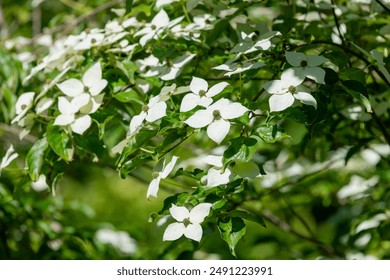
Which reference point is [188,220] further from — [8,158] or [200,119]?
[8,158]

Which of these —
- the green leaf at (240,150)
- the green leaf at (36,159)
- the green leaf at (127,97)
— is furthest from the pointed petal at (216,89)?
the green leaf at (36,159)

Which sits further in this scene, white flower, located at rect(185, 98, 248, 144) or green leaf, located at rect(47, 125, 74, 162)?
green leaf, located at rect(47, 125, 74, 162)

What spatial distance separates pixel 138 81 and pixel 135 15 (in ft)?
0.83

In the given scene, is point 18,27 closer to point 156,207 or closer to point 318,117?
point 156,207

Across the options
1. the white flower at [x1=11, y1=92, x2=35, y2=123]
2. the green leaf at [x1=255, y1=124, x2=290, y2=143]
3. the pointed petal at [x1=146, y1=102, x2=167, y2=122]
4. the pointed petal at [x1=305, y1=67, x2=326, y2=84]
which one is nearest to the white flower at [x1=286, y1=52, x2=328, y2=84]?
the pointed petal at [x1=305, y1=67, x2=326, y2=84]

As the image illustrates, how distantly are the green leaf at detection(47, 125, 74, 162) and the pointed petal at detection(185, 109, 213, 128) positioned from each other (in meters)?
0.29

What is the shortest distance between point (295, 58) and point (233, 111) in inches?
5.9

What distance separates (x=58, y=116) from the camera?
1.20 metres

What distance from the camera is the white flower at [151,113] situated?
1.04m

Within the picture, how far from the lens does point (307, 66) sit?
1046 millimetres

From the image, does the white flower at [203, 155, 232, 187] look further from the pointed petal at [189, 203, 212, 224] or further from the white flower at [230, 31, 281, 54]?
the white flower at [230, 31, 281, 54]

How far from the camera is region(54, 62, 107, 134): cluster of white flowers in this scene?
1.18 metres

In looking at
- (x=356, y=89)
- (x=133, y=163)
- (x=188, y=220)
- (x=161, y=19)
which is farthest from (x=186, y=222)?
(x=161, y=19)
